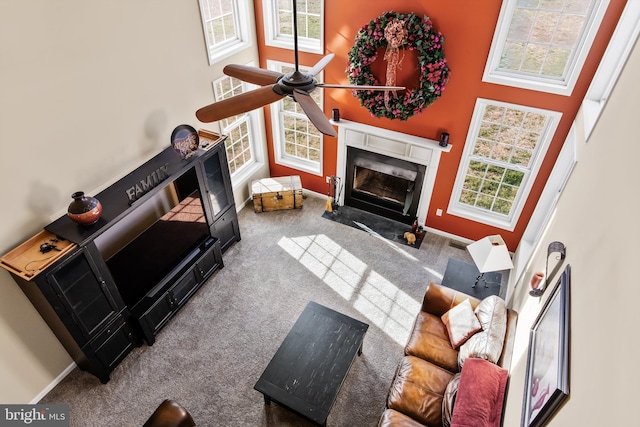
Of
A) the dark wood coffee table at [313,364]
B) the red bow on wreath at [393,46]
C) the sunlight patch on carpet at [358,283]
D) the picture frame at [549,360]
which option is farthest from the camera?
the sunlight patch on carpet at [358,283]

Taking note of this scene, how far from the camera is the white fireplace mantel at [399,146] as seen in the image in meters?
5.71

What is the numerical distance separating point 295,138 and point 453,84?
291 centimetres

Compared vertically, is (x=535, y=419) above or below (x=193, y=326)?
above

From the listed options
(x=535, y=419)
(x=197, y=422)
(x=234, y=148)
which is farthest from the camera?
(x=234, y=148)

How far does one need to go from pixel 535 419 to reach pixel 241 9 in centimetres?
582

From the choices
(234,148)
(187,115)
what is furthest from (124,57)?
(234,148)

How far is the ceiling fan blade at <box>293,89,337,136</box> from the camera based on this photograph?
257cm

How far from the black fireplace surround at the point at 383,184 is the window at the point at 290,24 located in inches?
67.4

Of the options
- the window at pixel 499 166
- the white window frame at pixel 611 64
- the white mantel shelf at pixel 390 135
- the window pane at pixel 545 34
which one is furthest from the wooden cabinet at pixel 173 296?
the white window frame at pixel 611 64

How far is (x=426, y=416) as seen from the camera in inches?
146

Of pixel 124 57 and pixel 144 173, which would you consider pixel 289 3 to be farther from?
pixel 144 173

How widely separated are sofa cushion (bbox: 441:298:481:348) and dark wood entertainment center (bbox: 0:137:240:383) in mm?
3258

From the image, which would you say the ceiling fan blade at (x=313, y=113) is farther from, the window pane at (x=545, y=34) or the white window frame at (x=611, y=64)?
the window pane at (x=545, y=34)

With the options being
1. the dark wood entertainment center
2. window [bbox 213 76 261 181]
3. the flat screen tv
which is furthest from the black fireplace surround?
the flat screen tv
